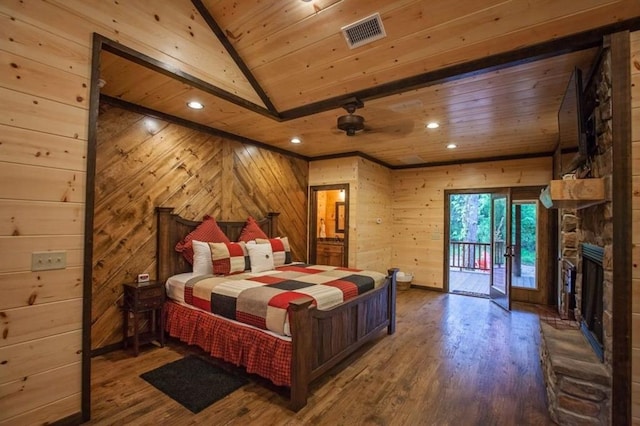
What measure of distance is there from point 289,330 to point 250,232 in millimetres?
2227

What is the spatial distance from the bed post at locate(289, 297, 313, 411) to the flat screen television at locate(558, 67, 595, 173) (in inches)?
93.1

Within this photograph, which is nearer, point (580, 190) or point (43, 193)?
point (43, 193)

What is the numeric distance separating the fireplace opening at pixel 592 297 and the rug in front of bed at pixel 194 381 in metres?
2.79

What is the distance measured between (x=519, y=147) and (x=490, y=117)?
1754 millimetres

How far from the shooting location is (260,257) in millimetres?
3820

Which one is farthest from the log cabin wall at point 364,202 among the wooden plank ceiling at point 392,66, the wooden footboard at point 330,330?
the wooden footboard at point 330,330

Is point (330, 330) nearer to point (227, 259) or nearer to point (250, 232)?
point (227, 259)

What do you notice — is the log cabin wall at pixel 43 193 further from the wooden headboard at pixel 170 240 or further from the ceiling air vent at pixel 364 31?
the ceiling air vent at pixel 364 31

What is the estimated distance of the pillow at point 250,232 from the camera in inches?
169

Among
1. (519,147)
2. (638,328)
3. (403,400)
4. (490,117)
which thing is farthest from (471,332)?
(519,147)

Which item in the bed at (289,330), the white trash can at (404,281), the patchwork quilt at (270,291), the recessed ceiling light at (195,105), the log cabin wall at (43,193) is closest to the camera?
the log cabin wall at (43,193)

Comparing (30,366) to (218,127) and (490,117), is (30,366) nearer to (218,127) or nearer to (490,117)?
(218,127)

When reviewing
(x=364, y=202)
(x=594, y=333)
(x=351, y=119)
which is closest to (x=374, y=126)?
(x=351, y=119)

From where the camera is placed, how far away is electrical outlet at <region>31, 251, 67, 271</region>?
5.80 feet
